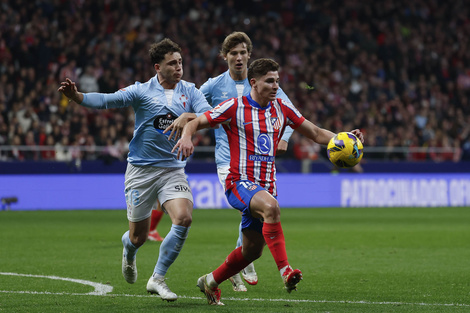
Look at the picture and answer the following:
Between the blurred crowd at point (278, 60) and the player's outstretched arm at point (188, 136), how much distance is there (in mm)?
12993

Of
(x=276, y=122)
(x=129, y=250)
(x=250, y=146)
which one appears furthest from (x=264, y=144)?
(x=129, y=250)

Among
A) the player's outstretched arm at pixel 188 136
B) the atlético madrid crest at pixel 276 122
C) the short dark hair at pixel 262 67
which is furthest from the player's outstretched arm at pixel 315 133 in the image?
the player's outstretched arm at pixel 188 136

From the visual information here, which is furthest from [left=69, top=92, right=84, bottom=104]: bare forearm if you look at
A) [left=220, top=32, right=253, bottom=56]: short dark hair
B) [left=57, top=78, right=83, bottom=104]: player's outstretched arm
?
[left=220, top=32, right=253, bottom=56]: short dark hair

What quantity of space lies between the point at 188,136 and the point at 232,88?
221 cm

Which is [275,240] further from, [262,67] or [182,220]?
[262,67]

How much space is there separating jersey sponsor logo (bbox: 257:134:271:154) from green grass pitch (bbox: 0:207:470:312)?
1.26m

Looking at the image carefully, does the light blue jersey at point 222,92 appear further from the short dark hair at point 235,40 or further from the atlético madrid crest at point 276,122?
the atlético madrid crest at point 276,122

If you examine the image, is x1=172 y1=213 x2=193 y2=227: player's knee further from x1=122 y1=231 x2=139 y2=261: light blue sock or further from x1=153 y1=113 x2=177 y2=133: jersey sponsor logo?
x1=153 y1=113 x2=177 y2=133: jersey sponsor logo

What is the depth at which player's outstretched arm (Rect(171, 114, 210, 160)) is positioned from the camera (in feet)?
19.7

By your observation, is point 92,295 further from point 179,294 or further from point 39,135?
point 39,135

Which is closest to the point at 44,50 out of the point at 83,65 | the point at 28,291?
the point at 83,65

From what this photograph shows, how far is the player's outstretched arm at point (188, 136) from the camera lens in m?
6.00

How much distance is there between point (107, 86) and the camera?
69.1ft

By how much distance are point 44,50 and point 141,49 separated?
2.85 meters
